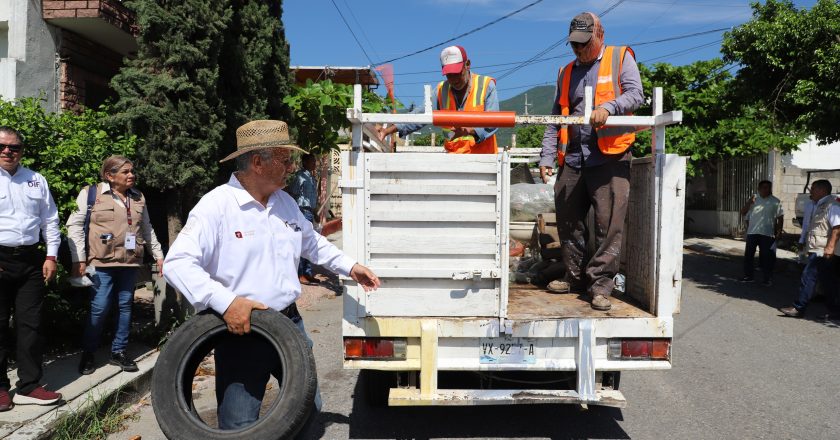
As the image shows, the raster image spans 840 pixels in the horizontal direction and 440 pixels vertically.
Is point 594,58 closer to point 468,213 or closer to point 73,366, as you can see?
point 468,213

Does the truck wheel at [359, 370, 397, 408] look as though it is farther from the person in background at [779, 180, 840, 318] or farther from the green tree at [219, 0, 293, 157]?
the person in background at [779, 180, 840, 318]

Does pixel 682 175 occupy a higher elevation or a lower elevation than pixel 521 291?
higher

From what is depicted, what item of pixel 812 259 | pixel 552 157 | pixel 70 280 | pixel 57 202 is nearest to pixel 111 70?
pixel 57 202

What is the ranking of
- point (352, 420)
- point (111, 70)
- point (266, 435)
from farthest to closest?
point (111, 70)
point (352, 420)
point (266, 435)

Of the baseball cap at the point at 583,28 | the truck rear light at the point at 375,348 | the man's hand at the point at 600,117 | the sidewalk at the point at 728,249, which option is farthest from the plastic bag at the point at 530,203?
the sidewalk at the point at 728,249

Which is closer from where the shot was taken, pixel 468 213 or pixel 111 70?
pixel 468 213

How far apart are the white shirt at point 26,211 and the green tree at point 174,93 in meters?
2.44

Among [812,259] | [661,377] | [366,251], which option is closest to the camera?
[366,251]

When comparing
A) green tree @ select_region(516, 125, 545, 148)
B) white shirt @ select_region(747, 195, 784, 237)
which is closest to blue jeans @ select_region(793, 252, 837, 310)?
white shirt @ select_region(747, 195, 784, 237)

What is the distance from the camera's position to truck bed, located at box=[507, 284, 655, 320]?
4.06m

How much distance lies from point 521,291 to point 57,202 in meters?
3.90

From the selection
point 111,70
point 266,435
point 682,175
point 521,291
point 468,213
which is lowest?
point 266,435

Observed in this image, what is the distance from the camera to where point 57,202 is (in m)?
5.31

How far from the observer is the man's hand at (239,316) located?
2.85m
